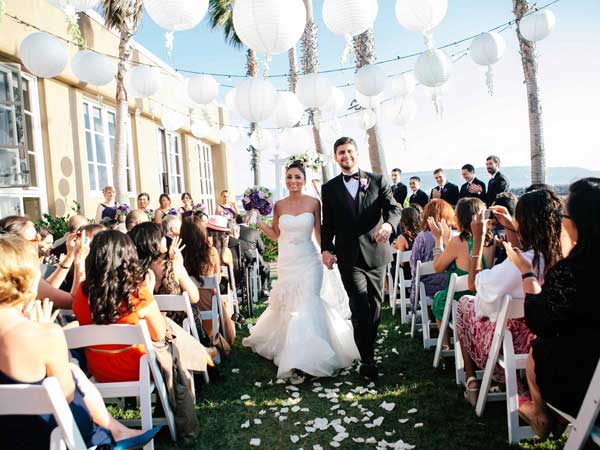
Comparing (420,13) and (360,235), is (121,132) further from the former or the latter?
(360,235)

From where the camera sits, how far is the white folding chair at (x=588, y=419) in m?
1.93

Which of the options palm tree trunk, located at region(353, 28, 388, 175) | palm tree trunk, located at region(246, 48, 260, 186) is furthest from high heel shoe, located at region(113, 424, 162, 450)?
palm tree trunk, located at region(246, 48, 260, 186)

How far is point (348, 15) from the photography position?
501 centimetres

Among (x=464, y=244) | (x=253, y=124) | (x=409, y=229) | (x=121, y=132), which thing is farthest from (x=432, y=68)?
(x=253, y=124)

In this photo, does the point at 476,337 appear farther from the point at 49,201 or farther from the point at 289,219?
the point at 49,201

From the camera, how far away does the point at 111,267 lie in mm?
2756

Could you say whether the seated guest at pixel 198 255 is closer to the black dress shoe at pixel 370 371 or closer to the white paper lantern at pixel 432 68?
the black dress shoe at pixel 370 371

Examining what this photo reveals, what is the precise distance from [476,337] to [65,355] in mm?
2652

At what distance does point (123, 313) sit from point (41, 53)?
15.6 ft

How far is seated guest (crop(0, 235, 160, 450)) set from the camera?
73.3 inches

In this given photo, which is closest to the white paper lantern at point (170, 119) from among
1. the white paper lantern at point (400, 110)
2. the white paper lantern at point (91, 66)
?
the white paper lantern at point (91, 66)

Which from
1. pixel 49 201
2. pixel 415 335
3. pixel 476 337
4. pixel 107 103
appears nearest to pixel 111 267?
pixel 476 337

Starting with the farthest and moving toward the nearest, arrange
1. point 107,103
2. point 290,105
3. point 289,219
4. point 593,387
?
point 107,103, point 290,105, point 289,219, point 593,387

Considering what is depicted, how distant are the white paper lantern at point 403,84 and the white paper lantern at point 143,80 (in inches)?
178
